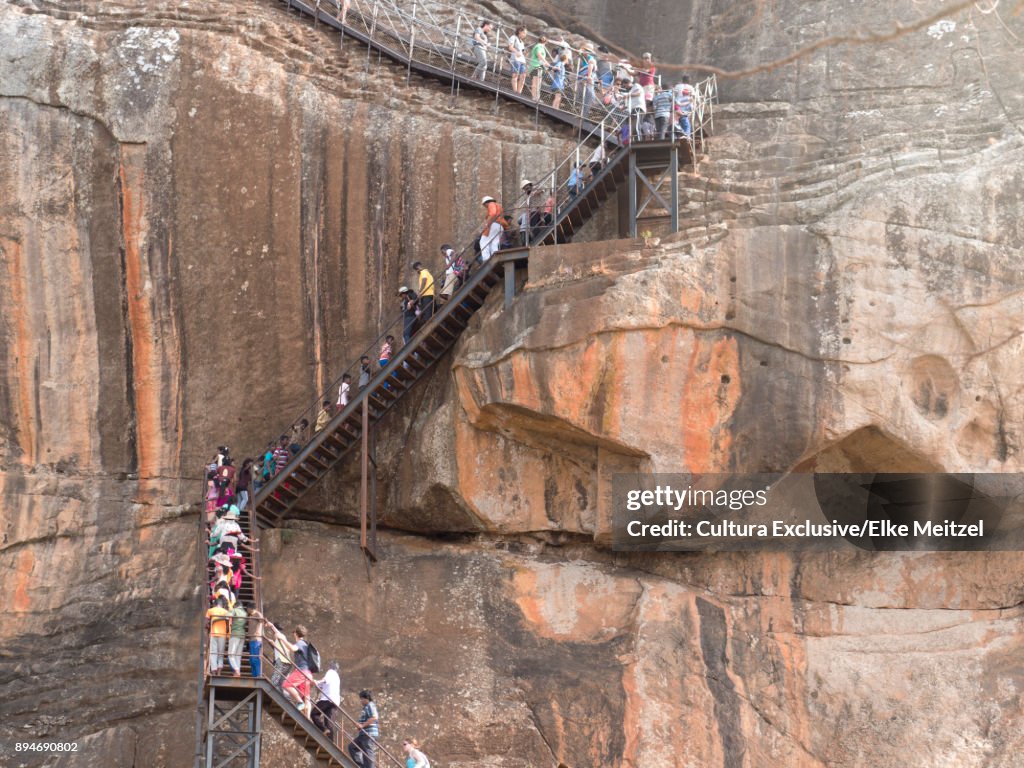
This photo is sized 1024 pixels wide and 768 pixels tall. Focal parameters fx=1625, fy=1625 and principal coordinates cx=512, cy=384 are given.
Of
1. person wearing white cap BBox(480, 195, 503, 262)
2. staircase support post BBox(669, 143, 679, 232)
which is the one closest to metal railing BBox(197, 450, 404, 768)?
person wearing white cap BBox(480, 195, 503, 262)

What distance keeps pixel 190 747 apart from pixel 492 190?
1065 centimetres

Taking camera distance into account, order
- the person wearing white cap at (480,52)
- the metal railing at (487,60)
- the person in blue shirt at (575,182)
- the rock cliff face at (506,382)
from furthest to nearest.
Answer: the person wearing white cap at (480,52) → the metal railing at (487,60) → the person in blue shirt at (575,182) → the rock cliff face at (506,382)

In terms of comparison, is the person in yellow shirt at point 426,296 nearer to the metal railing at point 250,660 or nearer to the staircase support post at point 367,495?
the staircase support post at point 367,495

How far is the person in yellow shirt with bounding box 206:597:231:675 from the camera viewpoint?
73.9 ft

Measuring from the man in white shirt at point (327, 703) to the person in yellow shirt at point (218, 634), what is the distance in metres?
1.42

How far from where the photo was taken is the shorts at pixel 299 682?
22766 millimetres

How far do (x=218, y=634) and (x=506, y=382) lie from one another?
6.26 metres

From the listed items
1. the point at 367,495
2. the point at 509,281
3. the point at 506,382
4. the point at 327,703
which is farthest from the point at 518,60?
the point at 327,703

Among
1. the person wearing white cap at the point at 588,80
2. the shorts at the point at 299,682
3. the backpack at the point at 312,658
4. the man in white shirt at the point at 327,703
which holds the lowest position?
the man in white shirt at the point at 327,703

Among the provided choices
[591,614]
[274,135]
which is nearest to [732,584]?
[591,614]

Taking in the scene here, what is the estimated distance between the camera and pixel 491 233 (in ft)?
89.2

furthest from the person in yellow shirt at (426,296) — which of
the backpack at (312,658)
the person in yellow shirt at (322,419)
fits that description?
the backpack at (312,658)

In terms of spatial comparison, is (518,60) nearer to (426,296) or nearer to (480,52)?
(480,52)

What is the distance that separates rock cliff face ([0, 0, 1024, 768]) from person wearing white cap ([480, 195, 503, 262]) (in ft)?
3.41
